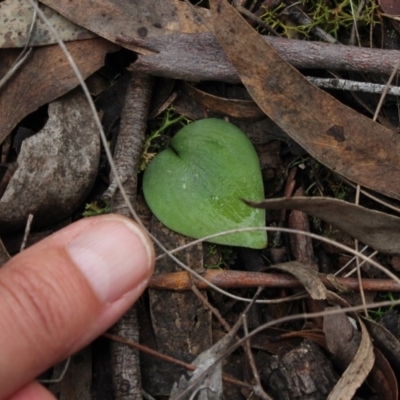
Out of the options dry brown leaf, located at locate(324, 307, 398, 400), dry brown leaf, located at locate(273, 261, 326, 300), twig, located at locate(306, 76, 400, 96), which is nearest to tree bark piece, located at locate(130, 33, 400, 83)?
twig, located at locate(306, 76, 400, 96)

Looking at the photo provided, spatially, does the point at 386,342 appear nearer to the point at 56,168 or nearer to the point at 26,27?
the point at 56,168

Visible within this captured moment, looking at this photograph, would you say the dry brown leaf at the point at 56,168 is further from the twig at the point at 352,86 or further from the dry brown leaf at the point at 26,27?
the twig at the point at 352,86

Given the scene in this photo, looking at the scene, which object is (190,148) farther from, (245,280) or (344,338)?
(344,338)

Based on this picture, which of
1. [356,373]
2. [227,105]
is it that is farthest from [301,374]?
[227,105]

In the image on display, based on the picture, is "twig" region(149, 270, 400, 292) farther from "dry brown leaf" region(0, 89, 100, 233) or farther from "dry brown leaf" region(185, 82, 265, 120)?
"dry brown leaf" region(185, 82, 265, 120)

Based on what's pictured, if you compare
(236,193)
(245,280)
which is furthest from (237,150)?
(245,280)

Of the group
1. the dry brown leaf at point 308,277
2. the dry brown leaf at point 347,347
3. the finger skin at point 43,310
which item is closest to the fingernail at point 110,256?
the finger skin at point 43,310
